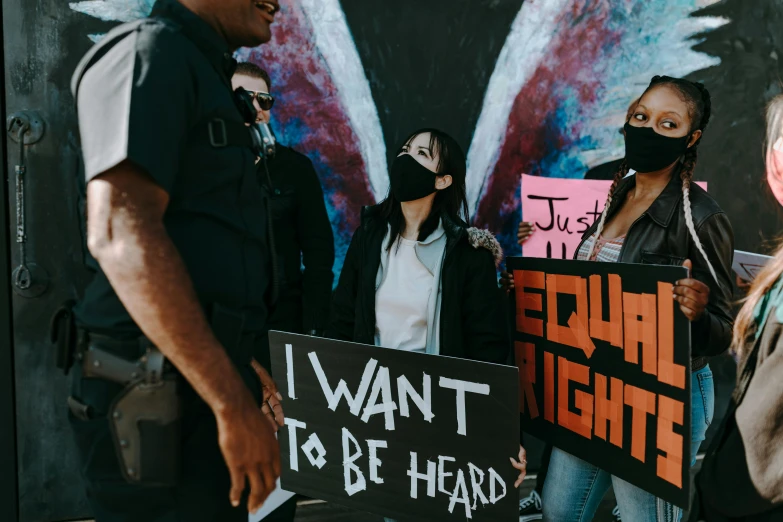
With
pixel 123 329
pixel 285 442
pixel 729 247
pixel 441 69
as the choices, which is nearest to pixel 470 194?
pixel 441 69

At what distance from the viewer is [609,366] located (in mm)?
1985

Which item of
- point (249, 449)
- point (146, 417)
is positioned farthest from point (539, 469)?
point (146, 417)

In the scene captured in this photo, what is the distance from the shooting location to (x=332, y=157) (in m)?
3.07

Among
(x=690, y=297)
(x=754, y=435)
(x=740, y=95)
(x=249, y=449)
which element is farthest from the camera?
(x=740, y=95)

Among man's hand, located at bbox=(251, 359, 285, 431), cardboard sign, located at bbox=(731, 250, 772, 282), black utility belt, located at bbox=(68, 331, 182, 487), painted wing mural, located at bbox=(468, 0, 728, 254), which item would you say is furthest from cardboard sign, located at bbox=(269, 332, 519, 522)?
cardboard sign, located at bbox=(731, 250, 772, 282)

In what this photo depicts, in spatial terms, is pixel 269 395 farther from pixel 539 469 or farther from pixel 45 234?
pixel 539 469

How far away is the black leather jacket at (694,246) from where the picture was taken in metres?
2.04

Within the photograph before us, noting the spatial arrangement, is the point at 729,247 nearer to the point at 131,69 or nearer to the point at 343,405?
the point at 343,405

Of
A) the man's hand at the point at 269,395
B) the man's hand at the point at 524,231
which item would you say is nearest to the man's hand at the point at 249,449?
the man's hand at the point at 269,395

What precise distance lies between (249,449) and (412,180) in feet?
4.87

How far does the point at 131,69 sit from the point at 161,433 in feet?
2.05

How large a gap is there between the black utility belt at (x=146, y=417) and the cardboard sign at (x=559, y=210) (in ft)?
7.36

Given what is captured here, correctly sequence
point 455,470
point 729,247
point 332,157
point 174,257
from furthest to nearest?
1. point 332,157
2. point 729,247
3. point 455,470
4. point 174,257

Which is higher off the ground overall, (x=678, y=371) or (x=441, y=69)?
(x=441, y=69)
